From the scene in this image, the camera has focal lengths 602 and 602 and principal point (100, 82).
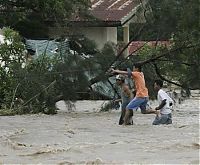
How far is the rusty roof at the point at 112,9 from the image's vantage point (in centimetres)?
2975

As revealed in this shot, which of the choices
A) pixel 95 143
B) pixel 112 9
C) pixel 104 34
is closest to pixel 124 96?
pixel 95 143

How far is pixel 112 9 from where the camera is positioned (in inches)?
1232

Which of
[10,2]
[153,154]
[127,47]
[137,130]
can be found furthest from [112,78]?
[153,154]

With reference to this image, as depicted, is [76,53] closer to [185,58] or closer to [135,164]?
[185,58]

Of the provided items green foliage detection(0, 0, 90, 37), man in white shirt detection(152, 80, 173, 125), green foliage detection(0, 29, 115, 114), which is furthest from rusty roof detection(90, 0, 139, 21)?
man in white shirt detection(152, 80, 173, 125)

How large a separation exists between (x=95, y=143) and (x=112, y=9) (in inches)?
856

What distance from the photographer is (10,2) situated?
874 inches

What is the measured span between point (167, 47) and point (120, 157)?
36.8 ft

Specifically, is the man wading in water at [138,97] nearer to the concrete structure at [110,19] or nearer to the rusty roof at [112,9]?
the concrete structure at [110,19]

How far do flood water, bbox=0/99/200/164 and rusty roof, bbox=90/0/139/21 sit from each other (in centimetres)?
1537

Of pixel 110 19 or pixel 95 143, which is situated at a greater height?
pixel 110 19

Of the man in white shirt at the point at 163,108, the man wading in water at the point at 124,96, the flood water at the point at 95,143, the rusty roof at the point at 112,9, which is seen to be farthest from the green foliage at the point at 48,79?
the rusty roof at the point at 112,9

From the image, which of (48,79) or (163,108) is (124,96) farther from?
(48,79)

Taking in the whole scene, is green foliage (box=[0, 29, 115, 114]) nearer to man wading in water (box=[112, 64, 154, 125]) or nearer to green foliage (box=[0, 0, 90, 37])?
green foliage (box=[0, 0, 90, 37])
